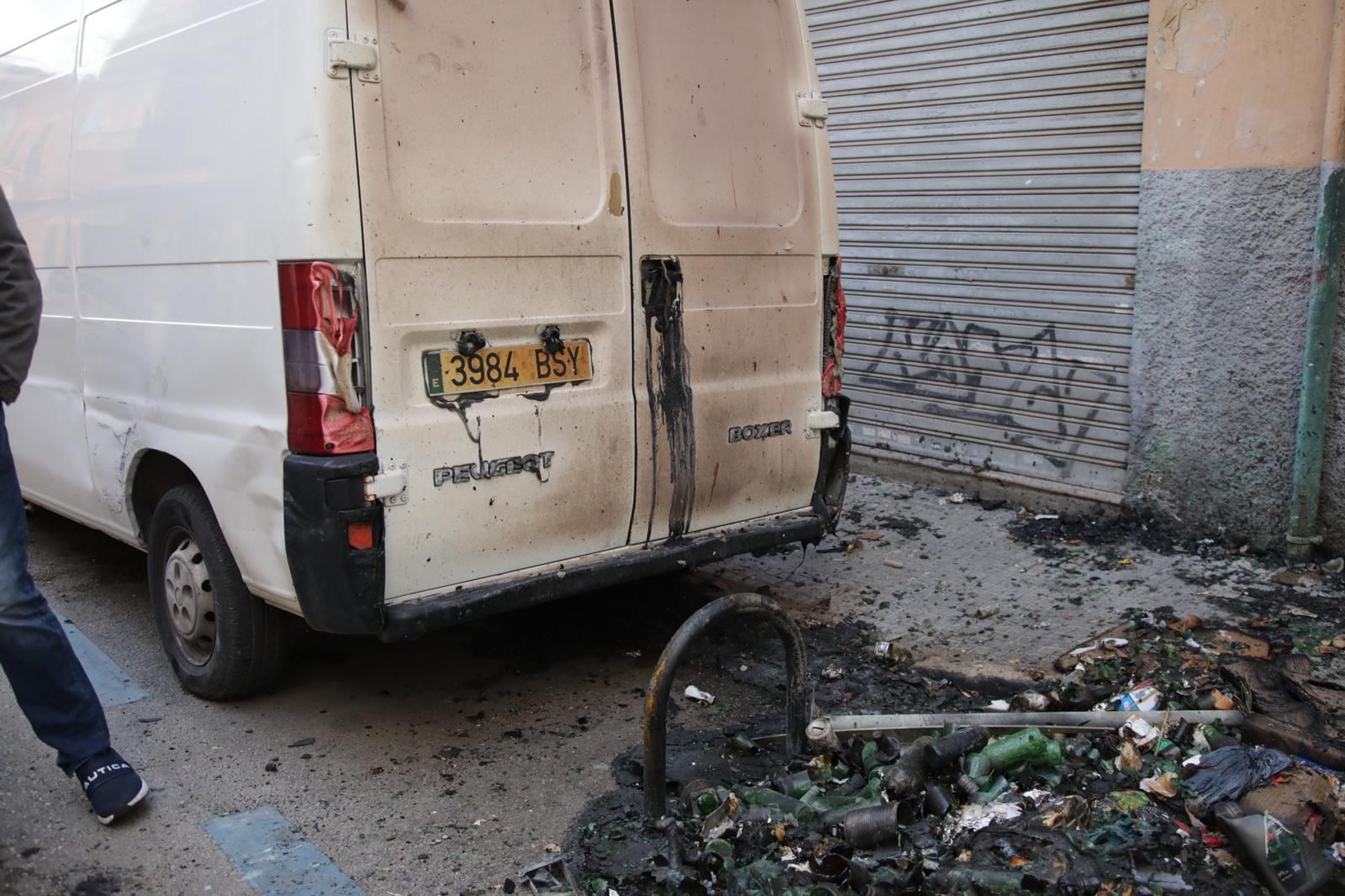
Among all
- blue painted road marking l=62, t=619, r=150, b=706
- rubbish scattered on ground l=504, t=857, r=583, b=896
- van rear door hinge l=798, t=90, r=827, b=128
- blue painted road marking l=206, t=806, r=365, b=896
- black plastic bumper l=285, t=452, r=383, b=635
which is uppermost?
van rear door hinge l=798, t=90, r=827, b=128

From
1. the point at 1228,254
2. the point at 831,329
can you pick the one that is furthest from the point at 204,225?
the point at 1228,254

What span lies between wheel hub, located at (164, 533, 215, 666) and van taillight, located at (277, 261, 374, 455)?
3.29 feet

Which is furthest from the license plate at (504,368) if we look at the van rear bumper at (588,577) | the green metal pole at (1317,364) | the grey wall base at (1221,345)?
the green metal pole at (1317,364)

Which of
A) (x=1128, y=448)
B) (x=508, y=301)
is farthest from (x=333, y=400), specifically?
(x=1128, y=448)

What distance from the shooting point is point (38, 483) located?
5.24 meters

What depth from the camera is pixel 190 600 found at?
167 inches

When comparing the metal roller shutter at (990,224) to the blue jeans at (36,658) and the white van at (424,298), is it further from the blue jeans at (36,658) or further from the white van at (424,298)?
the blue jeans at (36,658)

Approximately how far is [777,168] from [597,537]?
164 centimetres

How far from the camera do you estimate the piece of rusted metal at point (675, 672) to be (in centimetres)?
325

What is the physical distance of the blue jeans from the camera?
3283mm

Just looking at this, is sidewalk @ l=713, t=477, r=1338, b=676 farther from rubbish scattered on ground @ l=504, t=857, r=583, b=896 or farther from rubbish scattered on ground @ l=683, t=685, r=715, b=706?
rubbish scattered on ground @ l=504, t=857, r=583, b=896

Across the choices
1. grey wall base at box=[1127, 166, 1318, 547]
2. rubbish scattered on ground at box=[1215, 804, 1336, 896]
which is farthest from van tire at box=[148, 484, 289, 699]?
grey wall base at box=[1127, 166, 1318, 547]

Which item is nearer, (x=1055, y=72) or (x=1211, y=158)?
(x=1211, y=158)

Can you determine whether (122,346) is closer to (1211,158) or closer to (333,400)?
(333,400)
